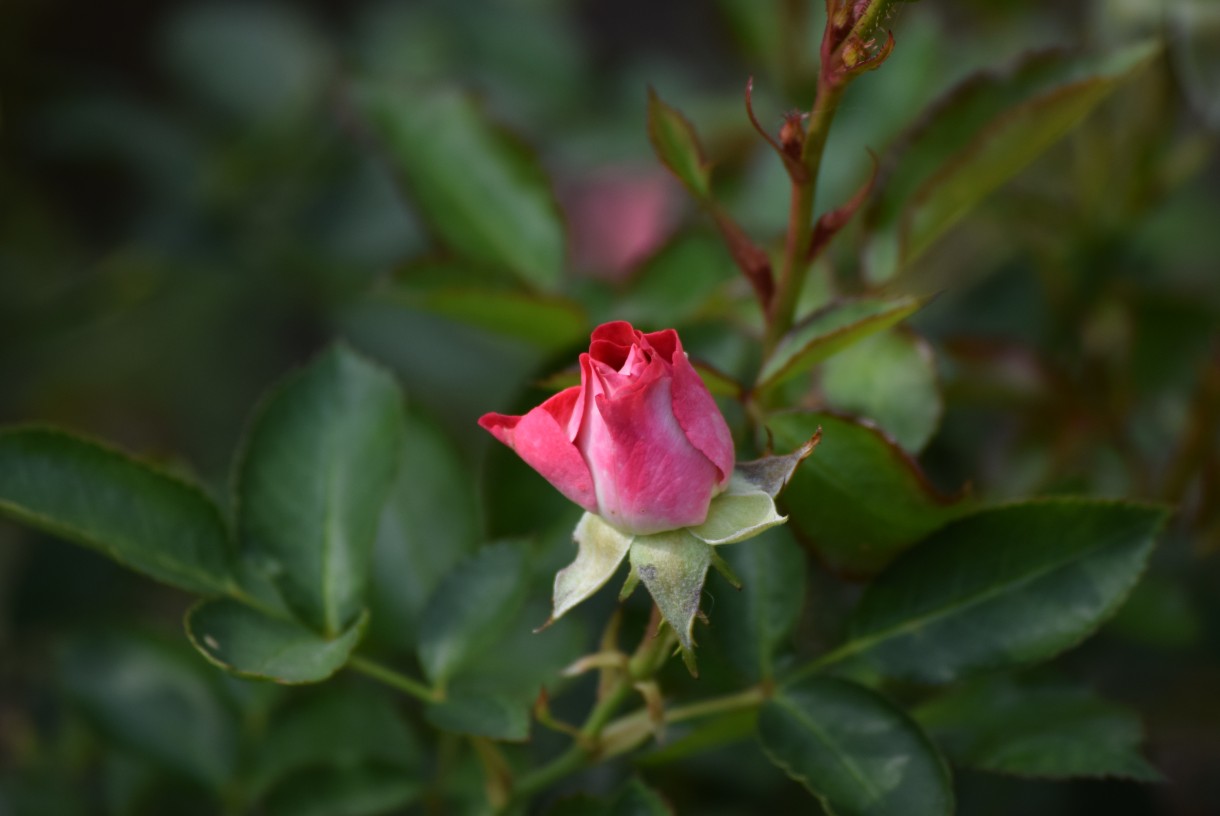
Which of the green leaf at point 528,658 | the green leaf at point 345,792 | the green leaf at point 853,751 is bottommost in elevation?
the green leaf at point 345,792

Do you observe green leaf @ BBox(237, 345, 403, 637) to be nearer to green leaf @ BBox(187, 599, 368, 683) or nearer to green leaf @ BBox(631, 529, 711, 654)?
green leaf @ BBox(187, 599, 368, 683)

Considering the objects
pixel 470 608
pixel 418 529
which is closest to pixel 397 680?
pixel 470 608

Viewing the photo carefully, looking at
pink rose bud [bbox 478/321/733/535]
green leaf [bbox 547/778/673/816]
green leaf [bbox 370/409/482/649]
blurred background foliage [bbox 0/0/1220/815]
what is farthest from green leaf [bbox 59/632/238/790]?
pink rose bud [bbox 478/321/733/535]

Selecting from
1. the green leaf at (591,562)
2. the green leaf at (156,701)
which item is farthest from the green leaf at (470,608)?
the green leaf at (156,701)

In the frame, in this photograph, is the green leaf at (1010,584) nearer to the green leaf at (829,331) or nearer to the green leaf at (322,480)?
the green leaf at (829,331)

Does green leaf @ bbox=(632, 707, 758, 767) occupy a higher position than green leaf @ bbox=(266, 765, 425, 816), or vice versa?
green leaf @ bbox=(632, 707, 758, 767)

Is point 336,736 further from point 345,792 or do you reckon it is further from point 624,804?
point 624,804
